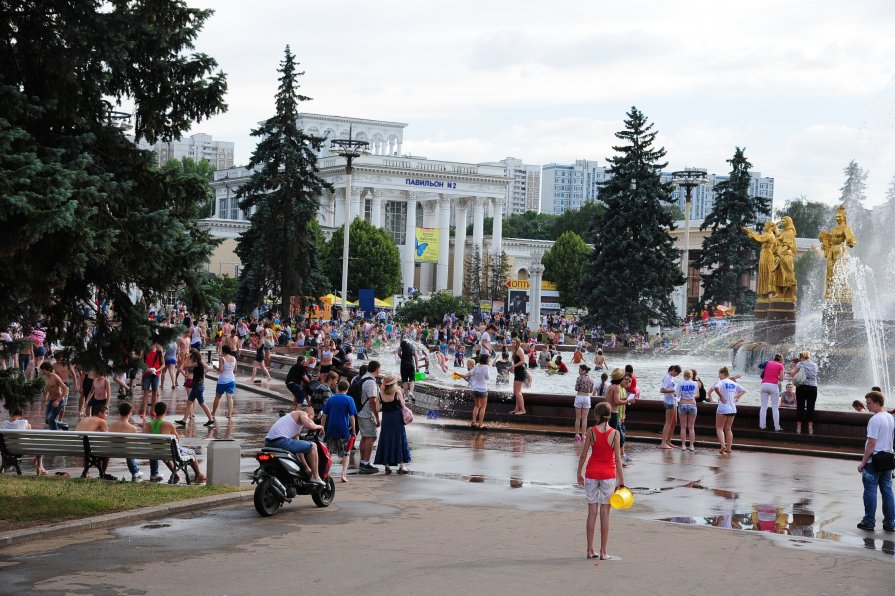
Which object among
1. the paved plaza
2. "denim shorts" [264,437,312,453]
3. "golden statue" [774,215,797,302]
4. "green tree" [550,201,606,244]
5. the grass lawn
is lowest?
the paved plaza

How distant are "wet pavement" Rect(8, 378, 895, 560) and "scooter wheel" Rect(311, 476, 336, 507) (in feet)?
1.06

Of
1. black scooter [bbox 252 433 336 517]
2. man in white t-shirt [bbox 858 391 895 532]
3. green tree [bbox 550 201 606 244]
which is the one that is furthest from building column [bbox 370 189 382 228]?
man in white t-shirt [bbox 858 391 895 532]

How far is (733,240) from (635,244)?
1019 centimetres

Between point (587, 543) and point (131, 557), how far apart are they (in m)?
4.13

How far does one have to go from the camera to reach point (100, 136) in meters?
12.4

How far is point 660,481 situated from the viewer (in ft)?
54.7

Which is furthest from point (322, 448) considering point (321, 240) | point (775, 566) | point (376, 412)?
point (321, 240)

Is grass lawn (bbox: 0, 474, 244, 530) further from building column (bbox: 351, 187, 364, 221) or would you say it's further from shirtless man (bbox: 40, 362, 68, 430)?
building column (bbox: 351, 187, 364, 221)

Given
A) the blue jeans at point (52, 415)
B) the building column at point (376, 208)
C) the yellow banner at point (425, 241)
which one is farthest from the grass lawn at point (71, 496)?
the building column at point (376, 208)

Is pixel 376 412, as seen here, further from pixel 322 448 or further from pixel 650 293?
pixel 650 293

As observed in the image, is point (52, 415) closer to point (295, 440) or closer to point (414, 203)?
point (295, 440)

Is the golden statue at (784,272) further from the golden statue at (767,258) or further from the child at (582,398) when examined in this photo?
the child at (582,398)

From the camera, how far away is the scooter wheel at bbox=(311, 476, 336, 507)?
13.3 m

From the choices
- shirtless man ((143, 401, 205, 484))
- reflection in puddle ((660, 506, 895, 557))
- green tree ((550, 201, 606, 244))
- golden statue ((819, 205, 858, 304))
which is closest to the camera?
reflection in puddle ((660, 506, 895, 557))
